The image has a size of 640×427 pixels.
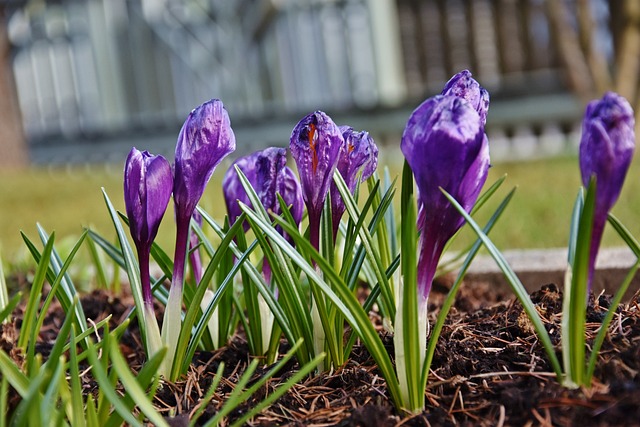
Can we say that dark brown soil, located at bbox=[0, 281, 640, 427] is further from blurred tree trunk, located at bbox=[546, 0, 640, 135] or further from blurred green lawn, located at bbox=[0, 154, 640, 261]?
blurred tree trunk, located at bbox=[546, 0, 640, 135]

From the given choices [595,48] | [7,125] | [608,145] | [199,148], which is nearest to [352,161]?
[199,148]

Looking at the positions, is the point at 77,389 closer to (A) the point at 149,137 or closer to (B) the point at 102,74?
(A) the point at 149,137

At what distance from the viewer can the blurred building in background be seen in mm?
6188

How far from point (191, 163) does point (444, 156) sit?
269 mm

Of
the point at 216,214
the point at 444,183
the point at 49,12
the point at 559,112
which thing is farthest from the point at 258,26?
the point at 444,183

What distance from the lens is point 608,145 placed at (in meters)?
0.65

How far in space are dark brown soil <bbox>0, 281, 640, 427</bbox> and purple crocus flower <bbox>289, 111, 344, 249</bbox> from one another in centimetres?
21

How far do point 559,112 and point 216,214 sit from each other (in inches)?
159

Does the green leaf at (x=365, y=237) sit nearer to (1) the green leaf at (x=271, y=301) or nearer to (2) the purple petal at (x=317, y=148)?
(2) the purple petal at (x=317, y=148)

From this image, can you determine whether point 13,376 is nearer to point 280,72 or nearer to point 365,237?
point 365,237

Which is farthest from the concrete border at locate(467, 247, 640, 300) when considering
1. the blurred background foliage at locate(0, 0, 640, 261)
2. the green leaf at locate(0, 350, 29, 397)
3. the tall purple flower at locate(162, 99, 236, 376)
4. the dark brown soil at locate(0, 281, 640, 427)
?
the blurred background foliage at locate(0, 0, 640, 261)

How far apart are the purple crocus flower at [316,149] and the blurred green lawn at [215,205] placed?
528 mm

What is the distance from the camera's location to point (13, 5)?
23.9ft

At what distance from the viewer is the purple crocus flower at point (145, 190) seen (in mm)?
747
